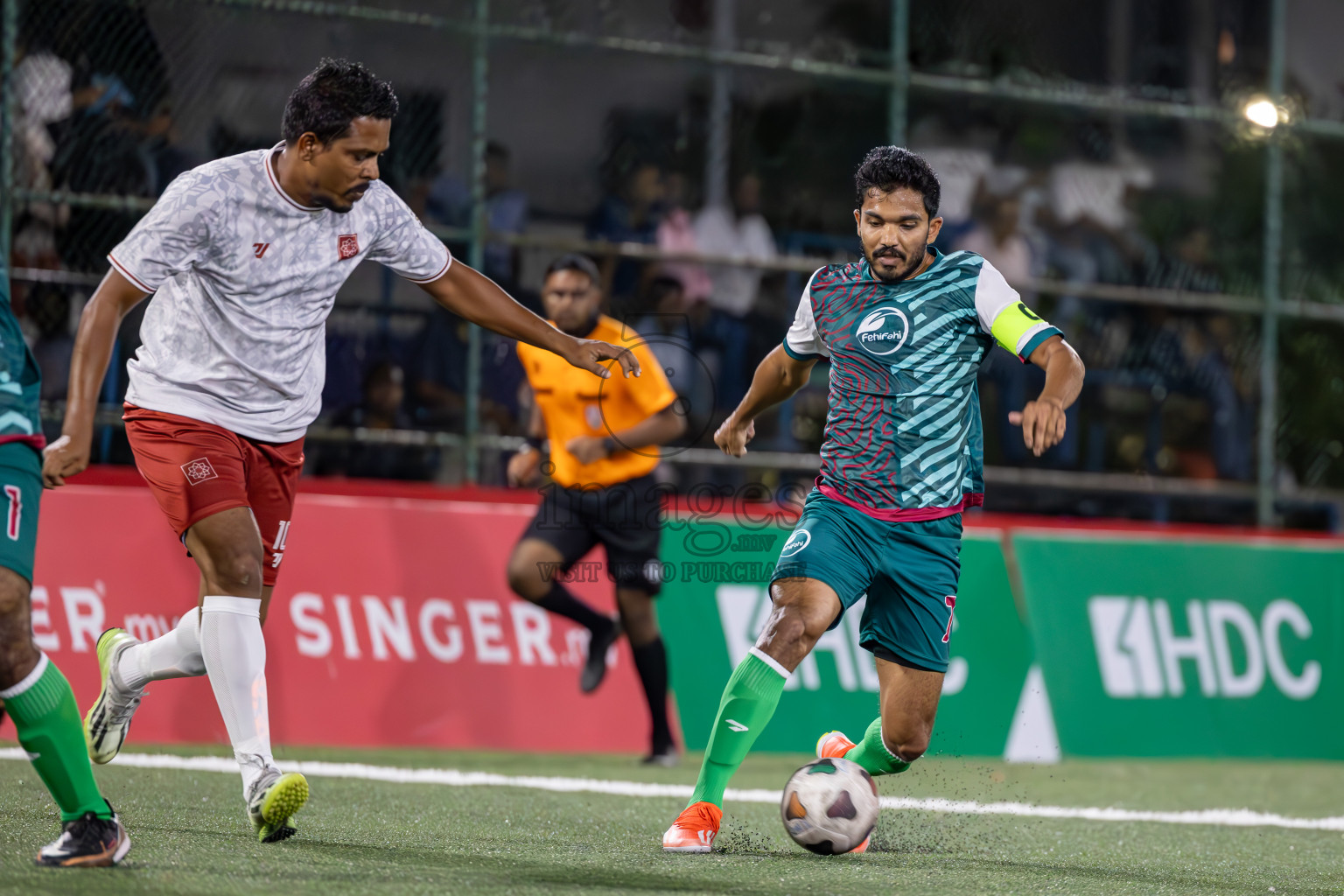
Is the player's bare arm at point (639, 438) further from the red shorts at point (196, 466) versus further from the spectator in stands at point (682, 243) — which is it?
the red shorts at point (196, 466)

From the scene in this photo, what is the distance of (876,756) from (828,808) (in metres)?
0.65

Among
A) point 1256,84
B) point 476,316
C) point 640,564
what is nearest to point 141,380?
point 476,316

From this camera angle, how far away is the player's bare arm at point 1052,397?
4.59m

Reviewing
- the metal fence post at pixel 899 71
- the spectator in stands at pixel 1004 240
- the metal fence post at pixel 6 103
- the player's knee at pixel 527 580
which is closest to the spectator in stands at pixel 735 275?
the metal fence post at pixel 899 71

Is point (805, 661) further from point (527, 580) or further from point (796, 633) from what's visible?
point (796, 633)

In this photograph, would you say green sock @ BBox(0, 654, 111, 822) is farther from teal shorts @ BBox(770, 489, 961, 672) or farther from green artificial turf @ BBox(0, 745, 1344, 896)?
teal shorts @ BBox(770, 489, 961, 672)

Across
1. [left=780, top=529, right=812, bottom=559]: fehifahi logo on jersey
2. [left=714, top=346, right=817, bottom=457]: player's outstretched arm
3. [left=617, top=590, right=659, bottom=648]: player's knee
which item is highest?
[left=714, top=346, right=817, bottom=457]: player's outstretched arm

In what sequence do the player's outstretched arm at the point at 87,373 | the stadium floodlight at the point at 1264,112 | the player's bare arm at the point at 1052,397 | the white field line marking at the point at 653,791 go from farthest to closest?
the stadium floodlight at the point at 1264,112, the white field line marking at the point at 653,791, the player's bare arm at the point at 1052,397, the player's outstretched arm at the point at 87,373

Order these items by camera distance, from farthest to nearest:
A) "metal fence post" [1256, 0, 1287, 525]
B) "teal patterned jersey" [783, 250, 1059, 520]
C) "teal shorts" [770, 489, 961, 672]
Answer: "metal fence post" [1256, 0, 1287, 525] → "teal patterned jersey" [783, 250, 1059, 520] → "teal shorts" [770, 489, 961, 672]

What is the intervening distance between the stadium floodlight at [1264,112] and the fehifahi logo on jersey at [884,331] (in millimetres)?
8554

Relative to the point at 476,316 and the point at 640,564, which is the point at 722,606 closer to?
the point at 640,564

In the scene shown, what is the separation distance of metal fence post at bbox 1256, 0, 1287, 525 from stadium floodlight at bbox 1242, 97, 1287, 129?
1.9 inches

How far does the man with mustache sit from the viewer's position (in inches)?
193

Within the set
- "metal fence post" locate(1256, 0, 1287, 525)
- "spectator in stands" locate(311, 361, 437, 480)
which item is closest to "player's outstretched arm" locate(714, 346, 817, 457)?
"spectator in stands" locate(311, 361, 437, 480)
